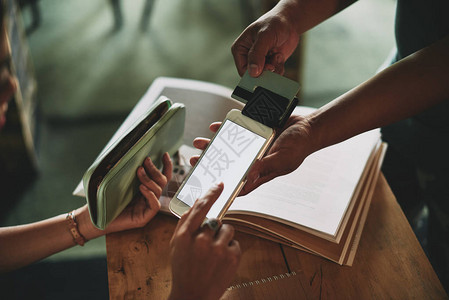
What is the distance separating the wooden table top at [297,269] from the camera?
2.21 ft

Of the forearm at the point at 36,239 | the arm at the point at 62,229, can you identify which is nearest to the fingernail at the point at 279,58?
the arm at the point at 62,229

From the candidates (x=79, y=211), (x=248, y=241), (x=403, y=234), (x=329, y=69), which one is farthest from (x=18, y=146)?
(x=329, y=69)

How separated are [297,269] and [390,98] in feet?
1.17

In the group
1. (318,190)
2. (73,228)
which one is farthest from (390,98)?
(73,228)

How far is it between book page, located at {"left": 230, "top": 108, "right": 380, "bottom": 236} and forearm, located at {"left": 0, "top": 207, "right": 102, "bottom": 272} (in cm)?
31

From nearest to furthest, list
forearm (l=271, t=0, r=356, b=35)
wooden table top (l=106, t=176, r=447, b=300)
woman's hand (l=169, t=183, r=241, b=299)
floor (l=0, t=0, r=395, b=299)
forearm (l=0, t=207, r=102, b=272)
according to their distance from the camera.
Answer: woman's hand (l=169, t=183, r=241, b=299) → wooden table top (l=106, t=176, r=447, b=300) → forearm (l=0, t=207, r=102, b=272) → forearm (l=271, t=0, r=356, b=35) → floor (l=0, t=0, r=395, b=299)

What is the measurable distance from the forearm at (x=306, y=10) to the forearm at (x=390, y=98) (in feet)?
0.91

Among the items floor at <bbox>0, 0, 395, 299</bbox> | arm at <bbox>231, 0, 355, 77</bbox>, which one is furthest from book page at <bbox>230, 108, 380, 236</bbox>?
floor at <bbox>0, 0, 395, 299</bbox>

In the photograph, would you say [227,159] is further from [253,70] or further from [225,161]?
[253,70]

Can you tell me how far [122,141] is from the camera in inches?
26.3

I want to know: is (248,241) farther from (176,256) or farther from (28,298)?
(28,298)

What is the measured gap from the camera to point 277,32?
866 mm

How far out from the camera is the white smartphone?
693mm

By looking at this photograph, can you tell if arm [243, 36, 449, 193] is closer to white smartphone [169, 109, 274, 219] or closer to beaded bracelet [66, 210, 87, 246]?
white smartphone [169, 109, 274, 219]
